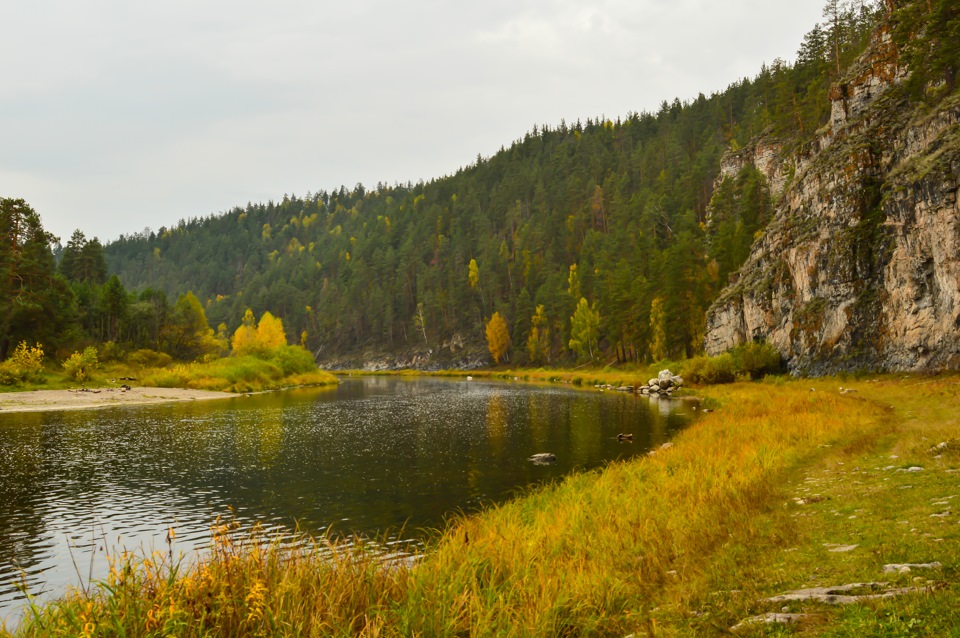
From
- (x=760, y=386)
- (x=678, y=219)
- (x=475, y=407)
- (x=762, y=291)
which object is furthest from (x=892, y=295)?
(x=678, y=219)

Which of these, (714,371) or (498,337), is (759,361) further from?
(498,337)

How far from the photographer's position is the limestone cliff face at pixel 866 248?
40.2 metres

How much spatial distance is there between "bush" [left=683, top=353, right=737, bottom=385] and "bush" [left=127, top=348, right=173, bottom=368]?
8203cm

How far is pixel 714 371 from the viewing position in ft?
201

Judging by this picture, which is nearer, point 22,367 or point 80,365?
point 22,367

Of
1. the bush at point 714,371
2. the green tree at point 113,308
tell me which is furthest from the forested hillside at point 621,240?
the green tree at point 113,308

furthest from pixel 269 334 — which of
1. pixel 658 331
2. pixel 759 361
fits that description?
pixel 759 361

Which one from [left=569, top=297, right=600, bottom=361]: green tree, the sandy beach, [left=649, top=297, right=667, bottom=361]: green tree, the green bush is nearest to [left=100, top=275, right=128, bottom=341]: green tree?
the green bush

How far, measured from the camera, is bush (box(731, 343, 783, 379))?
57938mm

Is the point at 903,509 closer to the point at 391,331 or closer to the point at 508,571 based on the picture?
the point at 508,571

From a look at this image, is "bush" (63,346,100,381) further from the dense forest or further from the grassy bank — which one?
the grassy bank

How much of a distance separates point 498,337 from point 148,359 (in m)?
78.6

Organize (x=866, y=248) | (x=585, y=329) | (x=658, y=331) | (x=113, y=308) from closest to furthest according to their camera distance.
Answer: (x=866, y=248), (x=658, y=331), (x=113, y=308), (x=585, y=329)

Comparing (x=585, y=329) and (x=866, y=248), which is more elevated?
(x=866, y=248)
